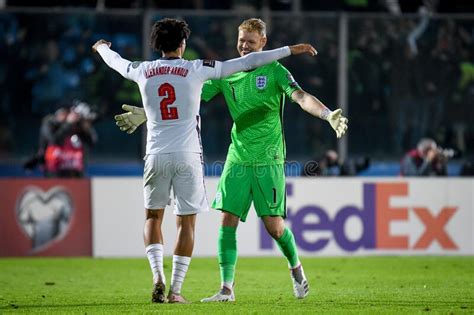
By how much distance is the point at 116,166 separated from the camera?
16750 mm

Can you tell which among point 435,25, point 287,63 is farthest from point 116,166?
point 435,25

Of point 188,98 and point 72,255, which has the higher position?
point 188,98

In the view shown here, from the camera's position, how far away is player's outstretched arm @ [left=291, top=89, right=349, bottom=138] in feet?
27.5

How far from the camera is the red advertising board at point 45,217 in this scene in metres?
15.2

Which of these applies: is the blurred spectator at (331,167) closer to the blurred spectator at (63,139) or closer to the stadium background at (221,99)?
the stadium background at (221,99)

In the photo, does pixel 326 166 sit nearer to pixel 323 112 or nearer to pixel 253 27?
pixel 253 27

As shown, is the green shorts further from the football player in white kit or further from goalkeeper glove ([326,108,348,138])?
goalkeeper glove ([326,108,348,138])

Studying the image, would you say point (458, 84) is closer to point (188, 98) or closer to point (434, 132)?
point (434, 132)

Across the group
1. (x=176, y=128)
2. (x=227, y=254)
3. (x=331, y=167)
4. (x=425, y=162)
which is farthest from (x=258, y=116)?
(x=425, y=162)

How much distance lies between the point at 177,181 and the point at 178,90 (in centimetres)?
69

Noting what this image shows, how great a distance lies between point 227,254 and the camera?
9.05 m

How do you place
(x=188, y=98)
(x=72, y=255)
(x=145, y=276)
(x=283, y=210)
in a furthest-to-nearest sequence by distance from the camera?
(x=72, y=255) < (x=145, y=276) < (x=283, y=210) < (x=188, y=98)

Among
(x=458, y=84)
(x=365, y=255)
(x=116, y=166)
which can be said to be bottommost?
(x=365, y=255)

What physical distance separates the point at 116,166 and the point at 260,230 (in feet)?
8.56
